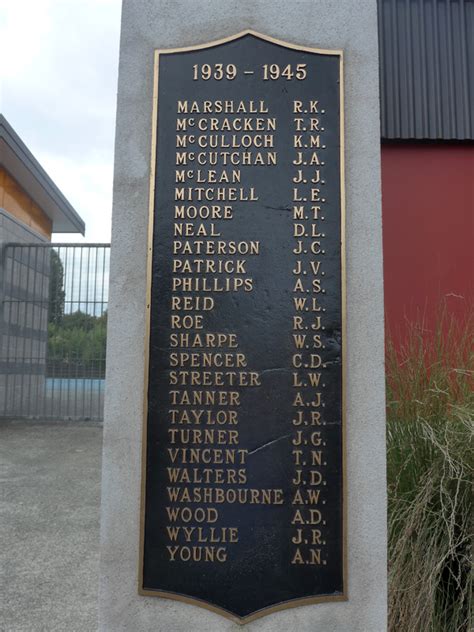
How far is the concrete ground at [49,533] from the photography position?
346 cm

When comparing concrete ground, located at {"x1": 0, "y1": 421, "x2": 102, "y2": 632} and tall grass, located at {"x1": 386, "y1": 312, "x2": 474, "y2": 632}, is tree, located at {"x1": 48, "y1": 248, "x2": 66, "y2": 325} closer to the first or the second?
concrete ground, located at {"x1": 0, "y1": 421, "x2": 102, "y2": 632}

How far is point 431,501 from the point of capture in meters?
3.12

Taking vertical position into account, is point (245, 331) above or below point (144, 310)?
below

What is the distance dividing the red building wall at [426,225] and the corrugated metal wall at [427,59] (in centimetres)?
53

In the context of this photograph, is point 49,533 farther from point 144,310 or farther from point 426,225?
point 426,225

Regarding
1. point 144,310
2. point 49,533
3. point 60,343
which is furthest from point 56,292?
point 144,310

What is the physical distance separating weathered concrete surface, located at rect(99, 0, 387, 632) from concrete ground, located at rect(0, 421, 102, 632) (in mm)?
1240

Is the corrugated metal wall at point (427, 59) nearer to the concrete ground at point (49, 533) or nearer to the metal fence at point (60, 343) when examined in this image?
the concrete ground at point (49, 533)

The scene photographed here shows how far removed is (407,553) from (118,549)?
67.7 inches

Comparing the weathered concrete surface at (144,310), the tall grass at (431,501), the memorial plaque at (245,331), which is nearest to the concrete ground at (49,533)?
the weathered concrete surface at (144,310)

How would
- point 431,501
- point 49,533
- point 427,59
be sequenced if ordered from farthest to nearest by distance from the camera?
point 427,59 < point 49,533 < point 431,501

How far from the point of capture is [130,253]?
8.95ft

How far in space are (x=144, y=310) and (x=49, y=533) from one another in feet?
10.9

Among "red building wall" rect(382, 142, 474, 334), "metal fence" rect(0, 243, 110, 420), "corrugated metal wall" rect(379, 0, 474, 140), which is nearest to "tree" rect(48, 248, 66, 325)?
"metal fence" rect(0, 243, 110, 420)
